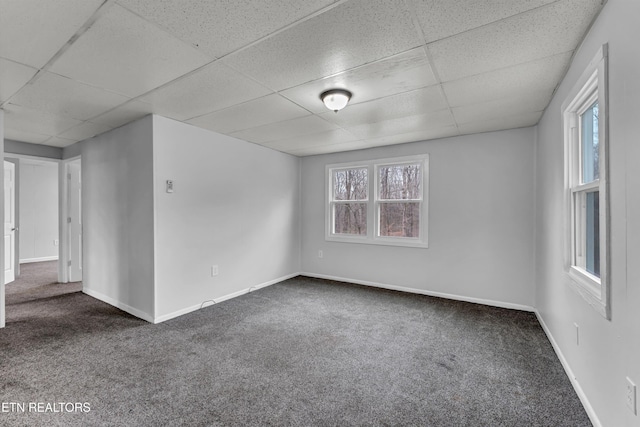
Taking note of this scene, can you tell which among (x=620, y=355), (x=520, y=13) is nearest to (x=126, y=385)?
(x=620, y=355)

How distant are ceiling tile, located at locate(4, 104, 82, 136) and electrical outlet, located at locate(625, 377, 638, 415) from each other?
4.92 metres

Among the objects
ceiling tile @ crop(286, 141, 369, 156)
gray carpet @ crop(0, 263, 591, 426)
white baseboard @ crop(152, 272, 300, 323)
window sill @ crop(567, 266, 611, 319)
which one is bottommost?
gray carpet @ crop(0, 263, 591, 426)

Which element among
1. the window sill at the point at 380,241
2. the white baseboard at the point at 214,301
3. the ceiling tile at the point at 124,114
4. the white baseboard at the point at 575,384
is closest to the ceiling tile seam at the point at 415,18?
the white baseboard at the point at 575,384

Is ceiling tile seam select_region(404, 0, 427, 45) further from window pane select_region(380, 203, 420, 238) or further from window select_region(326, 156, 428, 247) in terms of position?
window pane select_region(380, 203, 420, 238)

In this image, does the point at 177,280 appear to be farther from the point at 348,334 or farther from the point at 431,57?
Answer: the point at 431,57

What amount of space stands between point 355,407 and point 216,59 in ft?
8.19

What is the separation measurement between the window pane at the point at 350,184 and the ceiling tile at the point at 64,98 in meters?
3.32

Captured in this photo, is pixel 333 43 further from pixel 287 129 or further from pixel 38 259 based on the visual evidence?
pixel 38 259

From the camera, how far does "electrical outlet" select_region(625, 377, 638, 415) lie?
1232mm

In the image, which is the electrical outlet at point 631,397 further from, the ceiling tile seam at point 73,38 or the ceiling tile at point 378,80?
the ceiling tile seam at point 73,38

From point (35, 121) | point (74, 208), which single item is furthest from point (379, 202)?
point (74, 208)

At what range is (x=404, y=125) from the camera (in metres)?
3.53

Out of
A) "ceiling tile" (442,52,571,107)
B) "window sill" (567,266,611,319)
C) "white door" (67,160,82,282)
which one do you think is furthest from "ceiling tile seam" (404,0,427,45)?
"white door" (67,160,82,282)

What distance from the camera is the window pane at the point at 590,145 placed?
1919mm
